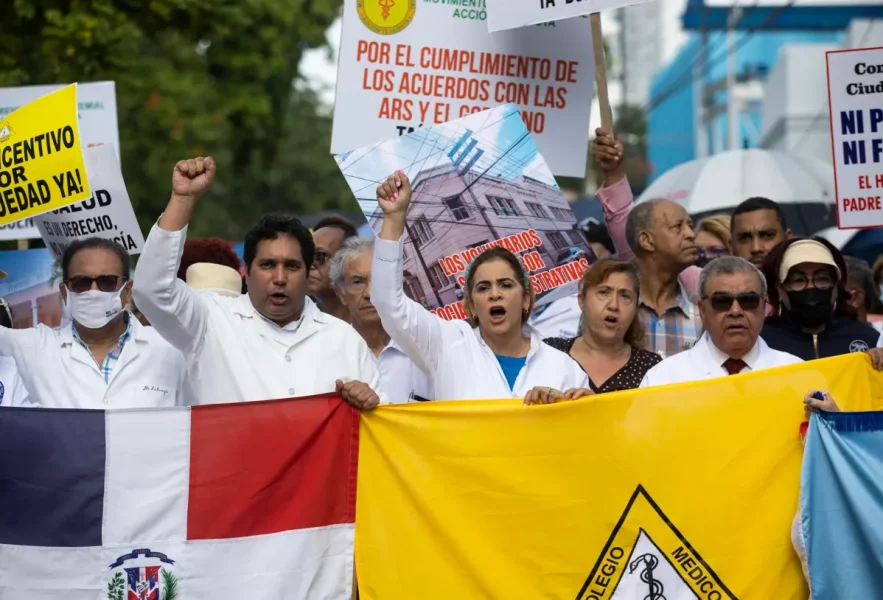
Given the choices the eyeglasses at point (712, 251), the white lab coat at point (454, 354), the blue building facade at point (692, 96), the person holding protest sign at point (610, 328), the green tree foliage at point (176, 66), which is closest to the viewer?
the white lab coat at point (454, 354)

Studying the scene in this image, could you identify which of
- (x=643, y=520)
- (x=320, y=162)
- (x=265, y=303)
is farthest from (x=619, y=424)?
(x=320, y=162)

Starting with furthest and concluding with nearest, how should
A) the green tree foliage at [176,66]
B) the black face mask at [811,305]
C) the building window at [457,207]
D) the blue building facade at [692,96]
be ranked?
the blue building facade at [692,96]
the green tree foliage at [176,66]
the building window at [457,207]
the black face mask at [811,305]

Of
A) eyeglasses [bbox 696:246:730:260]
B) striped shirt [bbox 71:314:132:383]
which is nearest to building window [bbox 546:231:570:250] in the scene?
eyeglasses [bbox 696:246:730:260]

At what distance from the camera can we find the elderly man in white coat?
5871mm

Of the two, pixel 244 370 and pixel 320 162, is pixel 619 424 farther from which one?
pixel 320 162

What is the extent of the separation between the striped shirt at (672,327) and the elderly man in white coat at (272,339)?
1.65m

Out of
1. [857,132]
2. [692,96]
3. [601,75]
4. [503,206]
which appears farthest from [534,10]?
[692,96]

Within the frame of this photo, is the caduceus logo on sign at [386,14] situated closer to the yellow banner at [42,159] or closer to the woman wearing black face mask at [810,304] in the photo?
the yellow banner at [42,159]

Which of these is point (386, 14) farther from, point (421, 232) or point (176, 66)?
point (176, 66)

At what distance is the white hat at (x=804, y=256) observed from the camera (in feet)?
22.6

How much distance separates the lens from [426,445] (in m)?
5.82

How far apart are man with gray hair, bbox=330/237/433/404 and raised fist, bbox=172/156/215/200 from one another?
1279 mm

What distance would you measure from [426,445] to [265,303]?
86 cm

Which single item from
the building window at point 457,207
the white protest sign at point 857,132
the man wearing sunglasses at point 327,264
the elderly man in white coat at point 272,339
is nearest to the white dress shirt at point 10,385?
the elderly man in white coat at point 272,339
